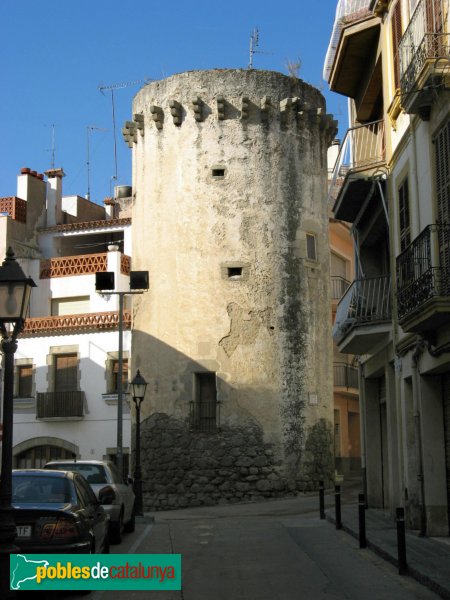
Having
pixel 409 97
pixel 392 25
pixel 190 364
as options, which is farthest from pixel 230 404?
pixel 409 97

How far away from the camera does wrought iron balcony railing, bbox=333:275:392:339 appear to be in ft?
63.1

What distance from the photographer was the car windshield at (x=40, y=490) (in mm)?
11367

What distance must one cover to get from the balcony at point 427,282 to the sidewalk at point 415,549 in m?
3.17

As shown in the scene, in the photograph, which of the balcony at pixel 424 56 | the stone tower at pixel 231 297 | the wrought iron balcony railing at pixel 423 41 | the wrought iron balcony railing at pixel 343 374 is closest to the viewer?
the balcony at pixel 424 56

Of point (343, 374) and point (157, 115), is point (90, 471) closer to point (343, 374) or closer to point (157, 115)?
point (157, 115)

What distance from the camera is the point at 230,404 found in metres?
28.9

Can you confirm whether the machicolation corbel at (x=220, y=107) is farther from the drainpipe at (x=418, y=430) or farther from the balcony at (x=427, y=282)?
the balcony at (x=427, y=282)

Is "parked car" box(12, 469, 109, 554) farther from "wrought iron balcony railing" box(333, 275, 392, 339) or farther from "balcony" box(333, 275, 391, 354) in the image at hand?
"wrought iron balcony railing" box(333, 275, 392, 339)

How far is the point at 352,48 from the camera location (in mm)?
21125

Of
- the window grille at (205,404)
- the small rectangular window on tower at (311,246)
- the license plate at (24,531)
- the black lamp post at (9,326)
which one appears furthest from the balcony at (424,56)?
the window grille at (205,404)

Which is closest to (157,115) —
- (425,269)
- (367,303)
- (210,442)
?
(210,442)

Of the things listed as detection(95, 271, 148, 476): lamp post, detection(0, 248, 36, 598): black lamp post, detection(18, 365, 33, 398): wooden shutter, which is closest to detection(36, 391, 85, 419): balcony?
detection(18, 365, 33, 398): wooden shutter

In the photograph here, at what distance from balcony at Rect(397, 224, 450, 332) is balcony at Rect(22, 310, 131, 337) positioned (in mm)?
22761

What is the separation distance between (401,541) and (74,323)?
2734 cm
